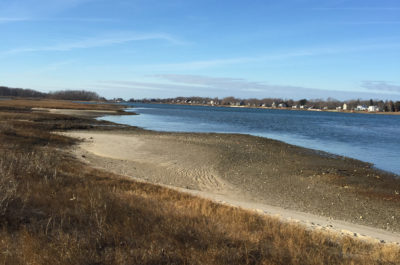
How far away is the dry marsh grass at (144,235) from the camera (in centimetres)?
508

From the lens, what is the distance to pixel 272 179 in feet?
58.2

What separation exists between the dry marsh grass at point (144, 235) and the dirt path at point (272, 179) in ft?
8.42

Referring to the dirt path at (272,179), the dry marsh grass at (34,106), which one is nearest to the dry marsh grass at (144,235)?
the dirt path at (272,179)

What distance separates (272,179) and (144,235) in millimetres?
12766

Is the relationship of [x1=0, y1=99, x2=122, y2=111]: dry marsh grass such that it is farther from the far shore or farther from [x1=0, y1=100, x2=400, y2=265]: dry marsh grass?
[x1=0, y1=100, x2=400, y2=265]: dry marsh grass

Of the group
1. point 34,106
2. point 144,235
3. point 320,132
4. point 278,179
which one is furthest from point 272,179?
point 34,106

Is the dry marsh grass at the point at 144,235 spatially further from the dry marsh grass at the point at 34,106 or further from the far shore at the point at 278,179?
the dry marsh grass at the point at 34,106

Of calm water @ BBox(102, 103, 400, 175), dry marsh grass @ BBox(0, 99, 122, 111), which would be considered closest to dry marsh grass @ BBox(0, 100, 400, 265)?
calm water @ BBox(102, 103, 400, 175)

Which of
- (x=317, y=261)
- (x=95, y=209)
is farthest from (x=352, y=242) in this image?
(x=95, y=209)

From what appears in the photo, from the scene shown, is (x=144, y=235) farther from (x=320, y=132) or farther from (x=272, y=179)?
(x=320, y=132)

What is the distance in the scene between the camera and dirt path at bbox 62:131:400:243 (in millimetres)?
11797

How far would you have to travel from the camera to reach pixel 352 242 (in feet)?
24.1

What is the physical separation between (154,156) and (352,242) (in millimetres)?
17677

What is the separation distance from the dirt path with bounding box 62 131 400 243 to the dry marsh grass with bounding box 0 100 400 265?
257 cm
